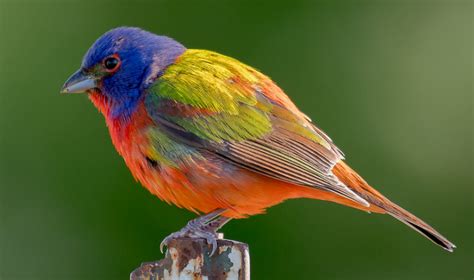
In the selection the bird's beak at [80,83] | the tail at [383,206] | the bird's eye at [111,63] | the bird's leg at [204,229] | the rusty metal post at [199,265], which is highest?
the bird's eye at [111,63]

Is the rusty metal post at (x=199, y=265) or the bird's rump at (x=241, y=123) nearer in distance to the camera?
the rusty metal post at (x=199, y=265)

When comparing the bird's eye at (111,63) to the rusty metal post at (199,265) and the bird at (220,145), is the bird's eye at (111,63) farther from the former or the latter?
the rusty metal post at (199,265)

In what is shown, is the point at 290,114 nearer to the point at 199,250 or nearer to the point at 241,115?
the point at 241,115

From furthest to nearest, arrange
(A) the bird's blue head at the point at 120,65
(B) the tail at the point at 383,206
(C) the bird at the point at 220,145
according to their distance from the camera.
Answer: (A) the bird's blue head at the point at 120,65, (B) the tail at the point at 383,206, (C) the bird at the point at 220,145

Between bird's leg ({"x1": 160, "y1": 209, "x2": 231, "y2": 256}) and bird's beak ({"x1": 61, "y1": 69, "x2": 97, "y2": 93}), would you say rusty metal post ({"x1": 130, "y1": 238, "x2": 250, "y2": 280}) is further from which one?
bird's beak ({"x1": 61, "y1": 69, "x2": 97, "y2": 93})

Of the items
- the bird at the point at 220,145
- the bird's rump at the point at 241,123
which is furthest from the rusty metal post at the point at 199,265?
the bird's rump at the point at 241,123

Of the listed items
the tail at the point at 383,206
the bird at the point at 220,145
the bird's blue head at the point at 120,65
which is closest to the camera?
the bird at the point at 220,145

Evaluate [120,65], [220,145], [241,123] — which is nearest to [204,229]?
[220,145]

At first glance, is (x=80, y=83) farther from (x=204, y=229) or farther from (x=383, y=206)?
(x=383, y=206)
